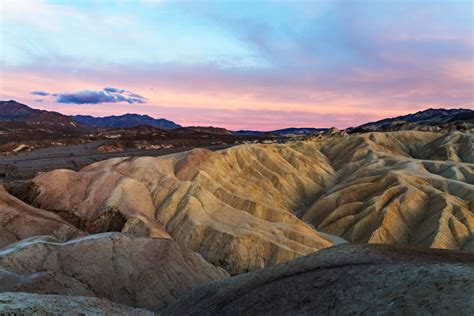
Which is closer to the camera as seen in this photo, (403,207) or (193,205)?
(193,205)

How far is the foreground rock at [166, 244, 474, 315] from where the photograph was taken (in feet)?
30.8

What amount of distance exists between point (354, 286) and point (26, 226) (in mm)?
22093

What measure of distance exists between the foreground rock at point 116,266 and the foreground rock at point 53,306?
375 centimetres

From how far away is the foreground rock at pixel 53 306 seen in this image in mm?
10203

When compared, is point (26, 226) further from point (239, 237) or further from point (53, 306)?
point (53, 306)

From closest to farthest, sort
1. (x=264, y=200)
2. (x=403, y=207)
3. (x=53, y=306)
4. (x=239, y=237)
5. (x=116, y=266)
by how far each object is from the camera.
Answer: (x=53, y=306) < (x=116, y=266) < (x=239, y=237) < (x=403, y=207) < (x=264, y=200)

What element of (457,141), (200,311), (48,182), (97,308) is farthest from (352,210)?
(457,141)

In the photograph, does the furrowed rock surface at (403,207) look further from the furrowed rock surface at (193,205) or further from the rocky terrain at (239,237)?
the furrowed rock surface at (193,205)

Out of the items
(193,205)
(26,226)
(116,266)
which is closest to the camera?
(116,266)

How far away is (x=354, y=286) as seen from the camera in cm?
1105

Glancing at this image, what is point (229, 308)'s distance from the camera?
1320cm

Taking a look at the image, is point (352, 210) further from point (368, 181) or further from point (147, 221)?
point (147, 221)

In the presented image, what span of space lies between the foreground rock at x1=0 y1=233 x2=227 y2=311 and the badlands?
58 millimetres

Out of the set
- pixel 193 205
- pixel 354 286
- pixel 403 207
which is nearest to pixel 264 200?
pixel 403 207
